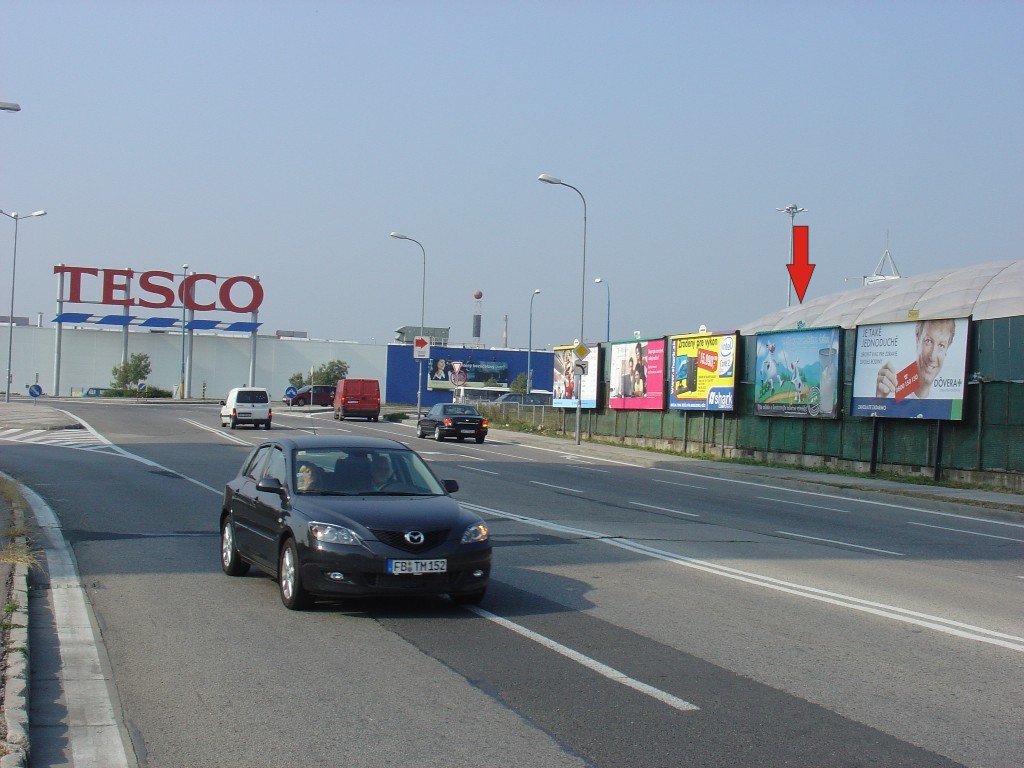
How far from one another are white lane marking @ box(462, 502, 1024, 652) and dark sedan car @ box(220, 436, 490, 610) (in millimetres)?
3417

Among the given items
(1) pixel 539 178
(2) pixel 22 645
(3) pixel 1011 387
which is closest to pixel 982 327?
(3) pixel 1011 387

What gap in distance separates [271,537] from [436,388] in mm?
105638

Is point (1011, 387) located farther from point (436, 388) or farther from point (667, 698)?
point (436, 388)

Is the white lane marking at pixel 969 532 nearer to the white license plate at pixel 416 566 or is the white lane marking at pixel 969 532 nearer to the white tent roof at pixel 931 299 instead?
the white license plate at pixel 416 566

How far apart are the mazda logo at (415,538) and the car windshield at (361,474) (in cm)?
103

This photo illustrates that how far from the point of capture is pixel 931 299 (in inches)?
1752

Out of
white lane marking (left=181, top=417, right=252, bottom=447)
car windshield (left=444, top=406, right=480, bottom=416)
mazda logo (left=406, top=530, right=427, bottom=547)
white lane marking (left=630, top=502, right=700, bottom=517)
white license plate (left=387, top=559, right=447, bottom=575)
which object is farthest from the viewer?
car windshield (left=444, top=406, right=480, bottom=416)

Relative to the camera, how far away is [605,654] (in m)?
7.44

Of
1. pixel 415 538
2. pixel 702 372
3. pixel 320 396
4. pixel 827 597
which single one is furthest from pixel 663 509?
pixel 320 396

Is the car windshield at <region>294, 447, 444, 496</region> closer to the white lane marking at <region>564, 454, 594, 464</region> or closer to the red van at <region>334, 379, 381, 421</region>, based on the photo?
the white lane marking at <region>564, 454, 594, 464</region>

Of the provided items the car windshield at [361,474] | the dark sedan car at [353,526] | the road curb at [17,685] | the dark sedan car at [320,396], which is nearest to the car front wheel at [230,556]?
the dark sedan car at [353,526]

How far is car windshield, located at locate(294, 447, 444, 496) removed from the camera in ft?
30.7

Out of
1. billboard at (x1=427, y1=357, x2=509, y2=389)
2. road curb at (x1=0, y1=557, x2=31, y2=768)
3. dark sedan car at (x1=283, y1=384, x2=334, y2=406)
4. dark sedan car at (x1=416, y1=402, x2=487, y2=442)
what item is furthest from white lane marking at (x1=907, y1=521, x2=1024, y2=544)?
billboard at (x1=427, y1=357, x2=509, y2=389)

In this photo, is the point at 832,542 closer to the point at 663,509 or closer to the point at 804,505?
the point at 663,509
